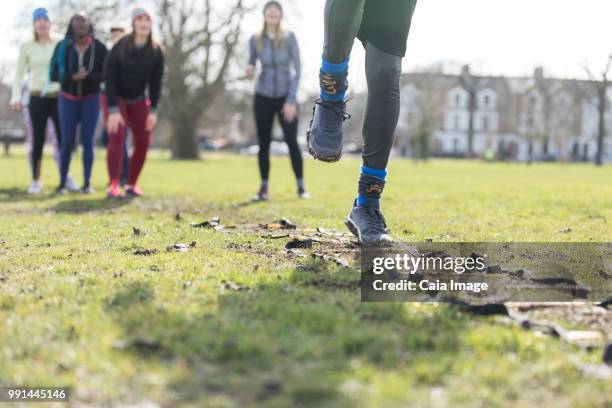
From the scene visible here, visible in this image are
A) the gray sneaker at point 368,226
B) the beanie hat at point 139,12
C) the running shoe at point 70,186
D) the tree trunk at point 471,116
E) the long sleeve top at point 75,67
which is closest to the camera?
the gray sneaker at point 368,226

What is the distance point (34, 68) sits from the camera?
998 cm

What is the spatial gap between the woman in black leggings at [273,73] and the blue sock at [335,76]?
185 inches

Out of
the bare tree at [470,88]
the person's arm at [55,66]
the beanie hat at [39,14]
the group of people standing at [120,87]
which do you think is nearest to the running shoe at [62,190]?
the group of people standing at [120,87]

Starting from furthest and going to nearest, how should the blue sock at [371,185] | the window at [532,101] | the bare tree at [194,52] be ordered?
the window at [532,101] < the bare tree at [194,52] < the blue sock at [371,185]

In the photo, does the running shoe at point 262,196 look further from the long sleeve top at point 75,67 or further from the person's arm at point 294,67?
the long sleeve top at point 75,67

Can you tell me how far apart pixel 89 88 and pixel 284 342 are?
26.4 feet

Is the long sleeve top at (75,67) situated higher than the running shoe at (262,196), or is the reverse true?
the long sleeve top at (75,67)

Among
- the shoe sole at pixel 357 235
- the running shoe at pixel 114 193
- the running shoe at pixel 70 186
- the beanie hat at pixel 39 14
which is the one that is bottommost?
the running shoe at pixel 70 186

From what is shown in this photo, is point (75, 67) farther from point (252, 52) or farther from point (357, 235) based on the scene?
point (357, 235)

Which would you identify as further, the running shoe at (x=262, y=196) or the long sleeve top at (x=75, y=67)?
the long sleeve top at (x=75, y=67)

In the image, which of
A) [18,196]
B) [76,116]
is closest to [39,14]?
[76,116]

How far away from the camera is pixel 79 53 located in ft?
30.5

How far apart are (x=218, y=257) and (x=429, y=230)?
1.91m

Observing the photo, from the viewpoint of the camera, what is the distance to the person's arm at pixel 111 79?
849 centimetres
